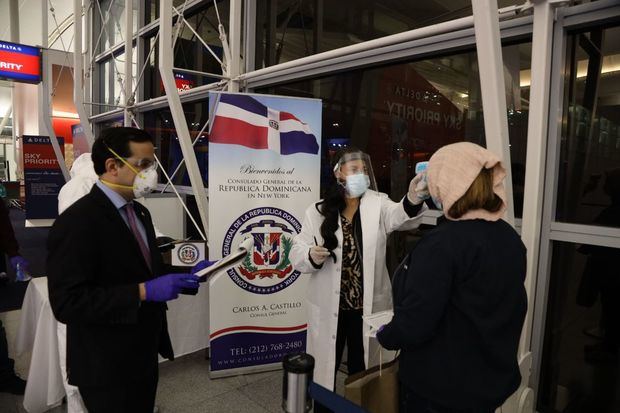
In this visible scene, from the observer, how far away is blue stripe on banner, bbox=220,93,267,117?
2617 mm

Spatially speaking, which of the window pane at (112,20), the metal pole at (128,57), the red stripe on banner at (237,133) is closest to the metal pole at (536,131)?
the red stripe on banner at (237,133)

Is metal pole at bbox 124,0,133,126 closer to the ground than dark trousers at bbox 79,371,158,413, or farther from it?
farther from it

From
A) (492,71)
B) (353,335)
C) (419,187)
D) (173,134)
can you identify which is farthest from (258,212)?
(173,134)

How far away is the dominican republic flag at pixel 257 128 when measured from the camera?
2609 mm

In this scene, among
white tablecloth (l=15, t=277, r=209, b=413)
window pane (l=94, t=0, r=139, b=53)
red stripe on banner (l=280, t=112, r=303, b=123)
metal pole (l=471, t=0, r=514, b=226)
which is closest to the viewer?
metal pole (l=471, t=0, r=514, b=226)

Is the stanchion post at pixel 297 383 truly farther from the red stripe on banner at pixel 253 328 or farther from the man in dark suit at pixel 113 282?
the red stripe on banner at pixel 253 328

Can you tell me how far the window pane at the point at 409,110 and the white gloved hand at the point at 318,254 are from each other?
3.69ft

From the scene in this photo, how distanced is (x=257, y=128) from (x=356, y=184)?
1010mm

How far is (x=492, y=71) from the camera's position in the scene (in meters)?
1.63

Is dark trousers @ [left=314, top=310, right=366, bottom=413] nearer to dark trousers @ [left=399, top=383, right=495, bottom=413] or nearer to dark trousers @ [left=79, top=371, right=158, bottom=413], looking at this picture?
dark trousers @ [left=399, top=383, right=495, bottom=413]

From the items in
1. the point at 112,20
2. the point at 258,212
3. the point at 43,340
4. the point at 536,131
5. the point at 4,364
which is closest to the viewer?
the point at 536,131

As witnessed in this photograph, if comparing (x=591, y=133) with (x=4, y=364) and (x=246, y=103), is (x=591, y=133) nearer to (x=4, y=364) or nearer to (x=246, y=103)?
(x=246, y=103)

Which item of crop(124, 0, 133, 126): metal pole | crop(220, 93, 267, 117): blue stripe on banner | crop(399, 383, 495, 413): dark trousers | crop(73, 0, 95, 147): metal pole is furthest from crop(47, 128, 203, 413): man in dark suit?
crop(73, 0, 95, 147): metal pole

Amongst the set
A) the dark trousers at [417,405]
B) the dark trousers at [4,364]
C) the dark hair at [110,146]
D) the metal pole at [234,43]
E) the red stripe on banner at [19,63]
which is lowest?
the dark trousers at [4,364]
